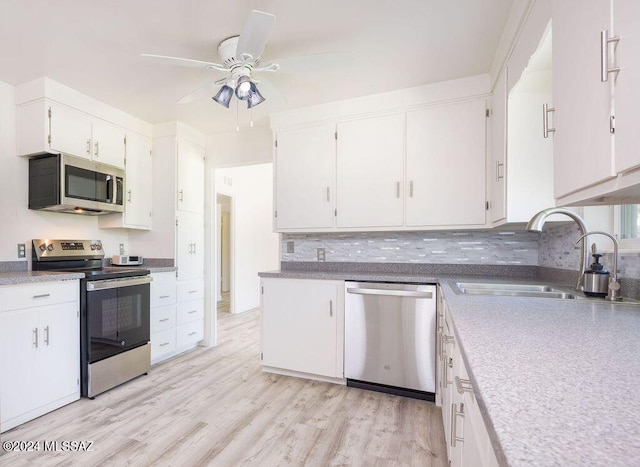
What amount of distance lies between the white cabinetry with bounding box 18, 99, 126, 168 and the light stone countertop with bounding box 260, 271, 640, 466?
3.13 metres

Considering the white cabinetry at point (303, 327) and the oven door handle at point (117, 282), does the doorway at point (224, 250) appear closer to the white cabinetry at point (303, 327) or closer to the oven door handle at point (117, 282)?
the oven door handle at point (117, 282)

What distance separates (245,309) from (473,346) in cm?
497

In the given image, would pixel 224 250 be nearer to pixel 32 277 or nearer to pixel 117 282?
pixel 117 282

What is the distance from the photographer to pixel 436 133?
8.23ft

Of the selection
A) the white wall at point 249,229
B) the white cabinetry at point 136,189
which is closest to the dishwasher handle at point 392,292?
the white cabinetry at point 136,189

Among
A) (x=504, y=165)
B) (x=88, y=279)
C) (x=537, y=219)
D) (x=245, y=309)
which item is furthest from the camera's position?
(x=245, y=309)

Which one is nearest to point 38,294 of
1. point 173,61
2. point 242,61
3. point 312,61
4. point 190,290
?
point 190,290

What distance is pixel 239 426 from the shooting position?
1.95 m

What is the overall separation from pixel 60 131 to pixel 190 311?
6.55ft

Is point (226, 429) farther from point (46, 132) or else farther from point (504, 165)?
point (46, 132)

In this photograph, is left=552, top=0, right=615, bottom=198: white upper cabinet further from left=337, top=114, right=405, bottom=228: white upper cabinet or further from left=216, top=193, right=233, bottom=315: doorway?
left=216, top=193, right=233, bottom=315: doorway

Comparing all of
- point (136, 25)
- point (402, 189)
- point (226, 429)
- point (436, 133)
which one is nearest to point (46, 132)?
point (136, 25)

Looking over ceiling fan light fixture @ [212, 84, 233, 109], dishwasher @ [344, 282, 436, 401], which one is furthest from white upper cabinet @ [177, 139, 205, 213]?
dishwasher @ [344, 282, 436, 401]

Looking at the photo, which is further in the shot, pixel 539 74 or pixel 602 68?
pixel 539 74
